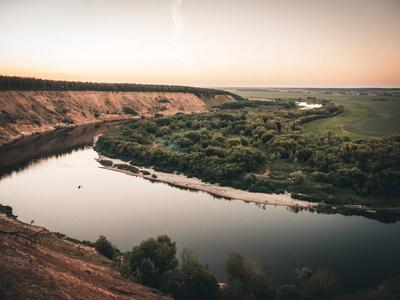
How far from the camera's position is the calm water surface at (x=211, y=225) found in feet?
72.3

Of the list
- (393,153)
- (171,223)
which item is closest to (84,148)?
(171,223)

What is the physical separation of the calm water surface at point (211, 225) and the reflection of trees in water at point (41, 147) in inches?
344

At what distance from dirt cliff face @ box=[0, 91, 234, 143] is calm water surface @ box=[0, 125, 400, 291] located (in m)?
41.8

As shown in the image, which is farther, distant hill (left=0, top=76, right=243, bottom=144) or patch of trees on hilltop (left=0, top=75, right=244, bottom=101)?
patch of trees on hilltop (left=0, top=75, right=244, bottom=101)

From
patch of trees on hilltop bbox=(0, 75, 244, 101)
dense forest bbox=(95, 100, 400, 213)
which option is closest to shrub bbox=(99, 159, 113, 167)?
dense forest bbox=(95, 100, 400, 213)

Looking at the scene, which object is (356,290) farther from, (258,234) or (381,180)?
(381,180)

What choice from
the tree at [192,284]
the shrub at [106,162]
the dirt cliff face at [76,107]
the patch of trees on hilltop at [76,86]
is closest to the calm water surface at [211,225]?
the tree at [192,284]

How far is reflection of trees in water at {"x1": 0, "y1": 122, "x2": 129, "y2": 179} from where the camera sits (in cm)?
4833

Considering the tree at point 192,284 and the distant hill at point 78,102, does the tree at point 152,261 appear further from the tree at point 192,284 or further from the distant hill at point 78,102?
the distant hill at point 78,102

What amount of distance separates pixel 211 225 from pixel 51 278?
19.0 metres

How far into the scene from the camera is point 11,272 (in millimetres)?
10586

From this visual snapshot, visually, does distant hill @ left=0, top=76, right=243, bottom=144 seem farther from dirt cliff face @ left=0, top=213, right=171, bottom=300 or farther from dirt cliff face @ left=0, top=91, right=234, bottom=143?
dirt cliff face @ left=0, top=213, right=171, bottom=300

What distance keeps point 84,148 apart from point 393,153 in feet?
217

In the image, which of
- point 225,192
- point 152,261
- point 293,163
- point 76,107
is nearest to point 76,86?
point 76,107
